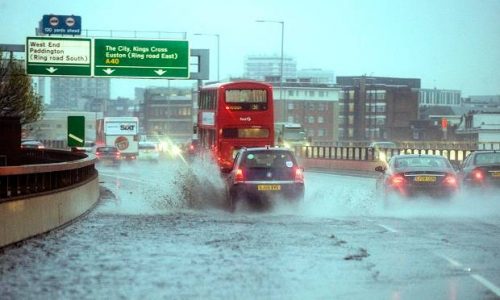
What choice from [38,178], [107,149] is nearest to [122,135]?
[107,149]

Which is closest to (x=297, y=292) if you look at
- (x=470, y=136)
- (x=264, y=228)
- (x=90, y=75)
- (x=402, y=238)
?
(x=402, y=238)

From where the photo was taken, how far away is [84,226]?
17.7 meters

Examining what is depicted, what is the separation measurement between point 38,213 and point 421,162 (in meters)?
10.4

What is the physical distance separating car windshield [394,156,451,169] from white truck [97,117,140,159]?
153 feet

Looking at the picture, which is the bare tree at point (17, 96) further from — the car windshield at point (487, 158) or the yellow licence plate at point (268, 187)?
the yellow licence plate at point (268, 187)

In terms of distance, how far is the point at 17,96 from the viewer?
61.3 m

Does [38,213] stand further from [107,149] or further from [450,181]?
[107,149]

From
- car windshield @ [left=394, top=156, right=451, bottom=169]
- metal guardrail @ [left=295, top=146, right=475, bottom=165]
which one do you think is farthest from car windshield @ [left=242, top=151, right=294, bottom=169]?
metal guardrail @ [left=295, top=146, right=475, bottom=165]

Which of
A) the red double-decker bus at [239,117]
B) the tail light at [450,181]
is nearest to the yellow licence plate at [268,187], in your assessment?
the tail light at [450,181]

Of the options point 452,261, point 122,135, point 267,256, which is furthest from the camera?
point 122,135

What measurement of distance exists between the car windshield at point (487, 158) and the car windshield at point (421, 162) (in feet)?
13.0

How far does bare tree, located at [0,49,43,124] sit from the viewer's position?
59.4m

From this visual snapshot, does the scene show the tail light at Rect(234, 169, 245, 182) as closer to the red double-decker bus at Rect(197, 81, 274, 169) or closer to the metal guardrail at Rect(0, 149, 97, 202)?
the metal guardrail at Rect(0, 149, 97, 202)

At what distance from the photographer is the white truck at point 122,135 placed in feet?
224
